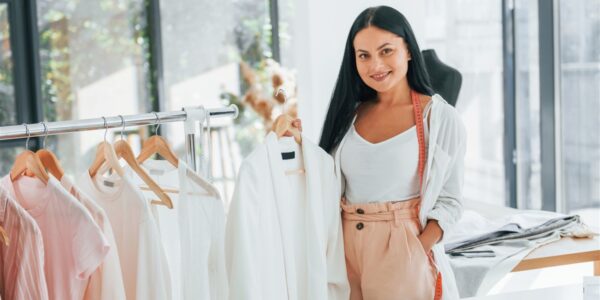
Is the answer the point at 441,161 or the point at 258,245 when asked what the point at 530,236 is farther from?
the point at 258,245

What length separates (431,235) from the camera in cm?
179

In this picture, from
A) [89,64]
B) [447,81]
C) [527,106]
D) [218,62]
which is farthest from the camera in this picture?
[218,62]

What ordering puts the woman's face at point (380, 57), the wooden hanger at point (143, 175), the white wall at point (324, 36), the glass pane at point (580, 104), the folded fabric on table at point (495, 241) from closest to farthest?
the wooden hanger at point (143, 175)
the woman's face at point (380, 57)
the folded fabric on table at point (495, 241)
the white wall at point (324, 36)
the glass pane at point (580, 104)

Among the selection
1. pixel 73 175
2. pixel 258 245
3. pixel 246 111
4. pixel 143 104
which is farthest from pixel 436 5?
pixel 258 245

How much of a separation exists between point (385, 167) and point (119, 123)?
0.64 m

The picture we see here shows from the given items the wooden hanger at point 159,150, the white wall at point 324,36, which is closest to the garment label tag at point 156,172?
the wooden hanger at point 159,150

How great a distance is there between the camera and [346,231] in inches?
71.5

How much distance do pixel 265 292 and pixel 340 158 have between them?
0.41 m

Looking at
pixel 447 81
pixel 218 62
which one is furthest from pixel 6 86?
pixel 447 81

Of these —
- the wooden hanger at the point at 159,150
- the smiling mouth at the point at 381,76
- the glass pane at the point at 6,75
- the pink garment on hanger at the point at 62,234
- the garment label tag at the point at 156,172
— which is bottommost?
the pink garment on hanger at the point at 62,234

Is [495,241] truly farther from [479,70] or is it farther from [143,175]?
[479,70]

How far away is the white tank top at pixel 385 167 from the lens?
1781 millimetres

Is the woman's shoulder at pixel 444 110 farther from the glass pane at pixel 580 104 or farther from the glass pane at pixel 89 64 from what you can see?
the glass pane at pixel 89 64

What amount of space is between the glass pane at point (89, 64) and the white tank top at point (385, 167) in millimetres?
2911
